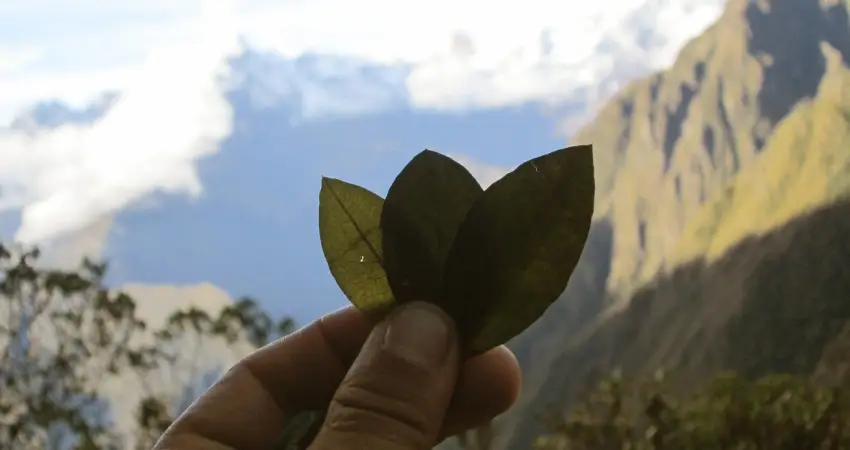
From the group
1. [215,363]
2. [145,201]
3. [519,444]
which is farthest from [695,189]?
[145,201]

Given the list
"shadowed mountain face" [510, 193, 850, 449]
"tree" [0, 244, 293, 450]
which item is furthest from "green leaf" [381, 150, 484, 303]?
"tree" [0, 244, 293, 450]

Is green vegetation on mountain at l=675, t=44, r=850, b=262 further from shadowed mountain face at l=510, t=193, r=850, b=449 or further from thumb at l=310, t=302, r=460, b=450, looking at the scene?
thumb at l=310, t=302, r=460, b=450

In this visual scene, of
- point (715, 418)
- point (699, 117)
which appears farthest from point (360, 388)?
point (699, 117)

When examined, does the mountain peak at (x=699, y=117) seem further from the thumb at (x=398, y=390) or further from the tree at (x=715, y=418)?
the thumb at (x=398, y=390)

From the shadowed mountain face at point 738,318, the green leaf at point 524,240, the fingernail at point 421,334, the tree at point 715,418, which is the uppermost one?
the green leaf at point 524,240

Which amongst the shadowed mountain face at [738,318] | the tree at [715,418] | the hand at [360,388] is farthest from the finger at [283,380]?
the shadowed mountain face at [738,318]
